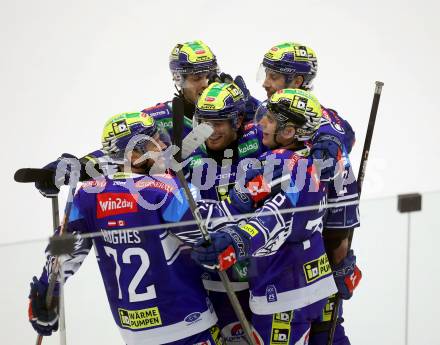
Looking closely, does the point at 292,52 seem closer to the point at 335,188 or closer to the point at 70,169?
the point at 335,188

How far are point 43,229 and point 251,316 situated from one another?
2327 millimetres

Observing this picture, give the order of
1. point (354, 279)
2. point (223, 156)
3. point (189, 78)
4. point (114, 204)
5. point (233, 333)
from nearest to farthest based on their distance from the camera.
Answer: point (114, 204)
point (354, 279)
point (233, 333)
point (223, 156)
point (189, 78)

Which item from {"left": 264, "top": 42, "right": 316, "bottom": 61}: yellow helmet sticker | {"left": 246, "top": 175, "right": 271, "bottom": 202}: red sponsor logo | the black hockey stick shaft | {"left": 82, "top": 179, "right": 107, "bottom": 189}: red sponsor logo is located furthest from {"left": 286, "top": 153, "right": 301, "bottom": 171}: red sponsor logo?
{"left": 264, "top": 42, "right": 316, "bottom": 61}: yellow helmet sticker

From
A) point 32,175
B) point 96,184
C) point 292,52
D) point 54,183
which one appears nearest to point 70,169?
point 54,183

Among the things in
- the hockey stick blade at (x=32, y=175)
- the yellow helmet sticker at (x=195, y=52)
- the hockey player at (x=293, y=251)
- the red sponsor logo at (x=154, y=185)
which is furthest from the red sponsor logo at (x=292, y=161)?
the yellow helmet sticker at (x=195, y=52)

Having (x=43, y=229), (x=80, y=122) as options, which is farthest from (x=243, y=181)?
(x=80, y=122)

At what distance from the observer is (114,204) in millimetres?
2816

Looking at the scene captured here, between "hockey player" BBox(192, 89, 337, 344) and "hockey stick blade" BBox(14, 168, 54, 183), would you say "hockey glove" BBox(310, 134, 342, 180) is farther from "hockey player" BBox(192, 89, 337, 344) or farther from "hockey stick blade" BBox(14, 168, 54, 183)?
"hockey stick blade" BBox(14, 168, 54, 183)

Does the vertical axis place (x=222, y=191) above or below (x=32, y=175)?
below

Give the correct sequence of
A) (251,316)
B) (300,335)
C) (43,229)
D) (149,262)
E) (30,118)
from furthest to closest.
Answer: (30,118), (43,229), (251,316), (300,335), (149,262)

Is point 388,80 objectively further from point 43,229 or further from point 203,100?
point 203,100

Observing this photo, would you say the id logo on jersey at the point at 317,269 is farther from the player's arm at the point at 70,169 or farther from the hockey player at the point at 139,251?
the player's arm at the point at 70,169

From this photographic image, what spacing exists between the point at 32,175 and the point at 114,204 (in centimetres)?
37

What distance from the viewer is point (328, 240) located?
3514 mm
